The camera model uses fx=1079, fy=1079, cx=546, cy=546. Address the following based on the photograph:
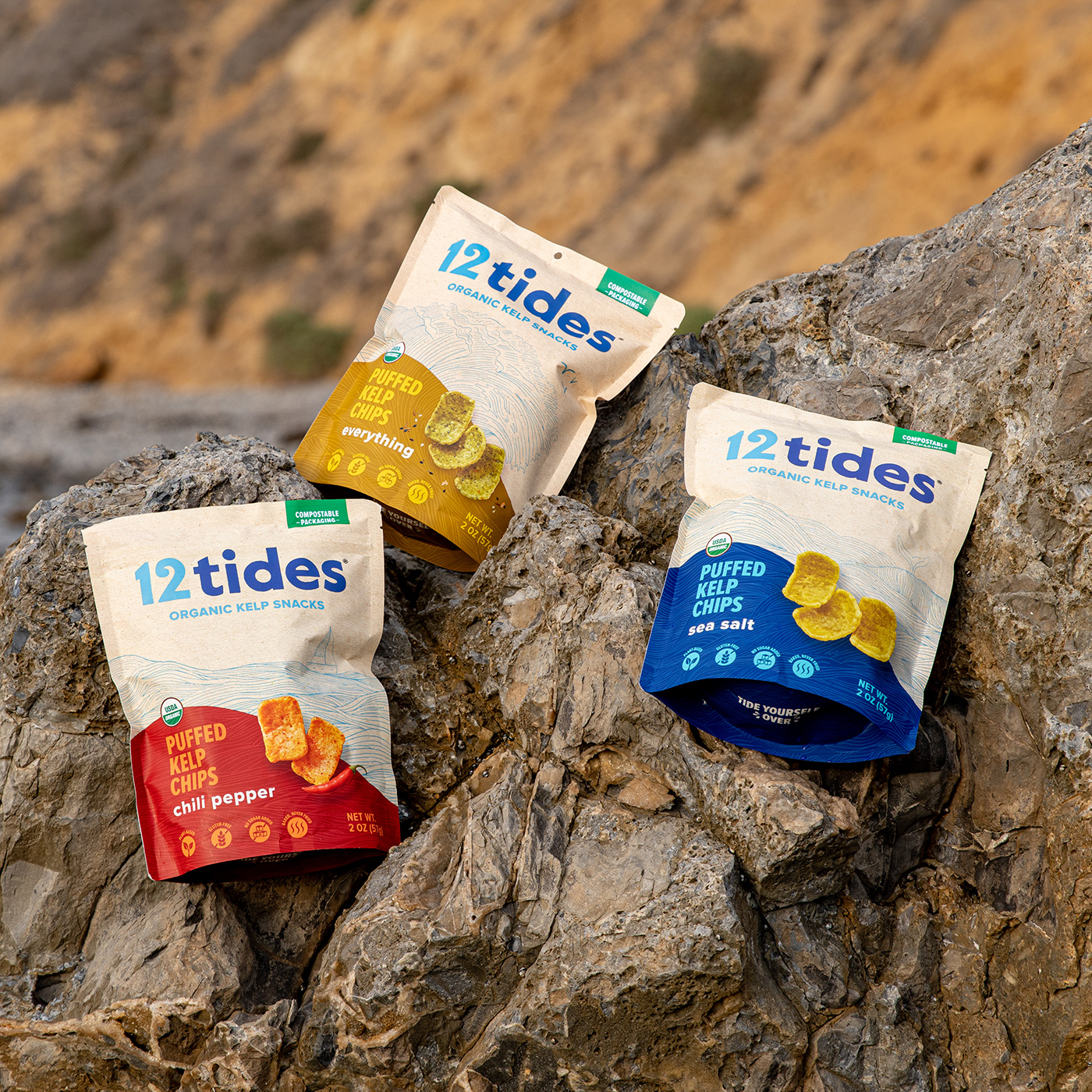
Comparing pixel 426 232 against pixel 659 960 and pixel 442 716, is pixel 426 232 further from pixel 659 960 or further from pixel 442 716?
pixel 659 960

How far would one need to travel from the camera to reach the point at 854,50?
39.2ft

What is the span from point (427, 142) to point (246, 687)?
14.8 m

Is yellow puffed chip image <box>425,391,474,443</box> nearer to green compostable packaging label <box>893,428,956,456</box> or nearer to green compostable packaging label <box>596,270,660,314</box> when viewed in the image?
green compostable packaging label <box>596,270,660,314</box>

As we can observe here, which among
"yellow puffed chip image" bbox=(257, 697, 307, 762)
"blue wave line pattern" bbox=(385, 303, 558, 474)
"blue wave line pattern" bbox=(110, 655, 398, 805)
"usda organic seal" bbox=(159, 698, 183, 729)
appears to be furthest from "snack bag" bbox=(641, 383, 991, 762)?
"usda organic seal" bbox=(159, 698, 183, 729)

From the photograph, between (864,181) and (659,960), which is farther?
(864,181)

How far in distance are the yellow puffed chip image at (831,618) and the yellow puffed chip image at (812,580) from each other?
13 millimetres

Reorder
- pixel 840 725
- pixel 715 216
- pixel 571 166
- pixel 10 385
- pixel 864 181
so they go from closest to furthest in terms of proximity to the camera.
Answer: pixel 840 725, pixel 864 181, pixel 715 216, pixel 571 166, pixel 10 385

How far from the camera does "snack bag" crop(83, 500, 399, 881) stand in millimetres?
2117

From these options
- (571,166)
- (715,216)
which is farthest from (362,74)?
(715,216)

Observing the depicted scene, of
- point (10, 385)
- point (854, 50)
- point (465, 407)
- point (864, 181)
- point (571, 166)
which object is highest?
point (465, 407)

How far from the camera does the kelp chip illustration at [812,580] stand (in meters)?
2.07

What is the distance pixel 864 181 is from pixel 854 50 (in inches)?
70.3

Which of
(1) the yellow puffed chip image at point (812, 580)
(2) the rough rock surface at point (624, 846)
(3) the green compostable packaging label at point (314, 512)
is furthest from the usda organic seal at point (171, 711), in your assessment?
(1) the yellow puffed chip image at point (812, 580)

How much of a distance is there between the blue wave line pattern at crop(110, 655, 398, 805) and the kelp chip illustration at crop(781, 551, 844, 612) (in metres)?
0.90
